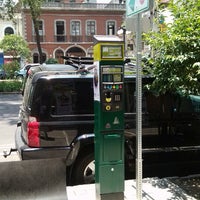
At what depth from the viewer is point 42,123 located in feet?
14.3

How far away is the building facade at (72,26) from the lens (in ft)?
135

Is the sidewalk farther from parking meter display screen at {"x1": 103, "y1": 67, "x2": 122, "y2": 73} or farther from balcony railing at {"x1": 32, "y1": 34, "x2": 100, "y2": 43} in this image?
balcony railing at {"x1": 32, "y1": 34, "x2": 100, "y2": 43}

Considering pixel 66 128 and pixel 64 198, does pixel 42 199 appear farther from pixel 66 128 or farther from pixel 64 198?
pixel 66 128

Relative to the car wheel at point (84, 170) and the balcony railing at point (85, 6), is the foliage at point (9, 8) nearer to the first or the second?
the car wheel at point (84, 170)

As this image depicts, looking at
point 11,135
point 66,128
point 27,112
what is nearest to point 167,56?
point 66,128

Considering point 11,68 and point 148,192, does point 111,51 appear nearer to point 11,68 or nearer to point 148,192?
point 148,192

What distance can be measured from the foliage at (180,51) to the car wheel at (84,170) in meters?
A: 1.36

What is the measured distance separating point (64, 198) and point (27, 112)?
50.0 inches

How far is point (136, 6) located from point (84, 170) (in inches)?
92.4

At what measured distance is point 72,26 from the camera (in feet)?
138

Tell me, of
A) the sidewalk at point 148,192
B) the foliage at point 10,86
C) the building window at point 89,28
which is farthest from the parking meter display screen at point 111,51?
the building window at point 89,28

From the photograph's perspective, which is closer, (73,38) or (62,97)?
(62,97)

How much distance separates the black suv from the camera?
4.40m

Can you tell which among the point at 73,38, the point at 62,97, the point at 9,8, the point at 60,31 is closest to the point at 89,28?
the point at 73,38
